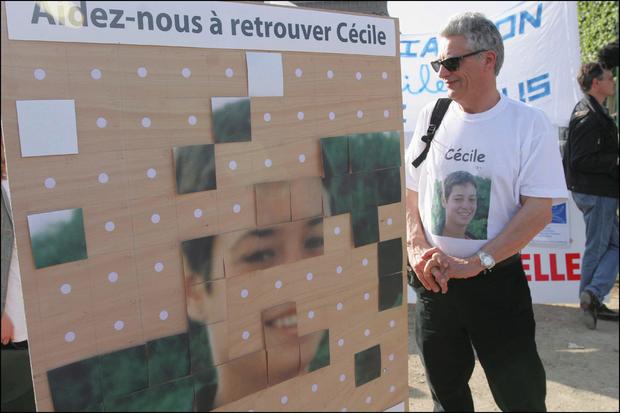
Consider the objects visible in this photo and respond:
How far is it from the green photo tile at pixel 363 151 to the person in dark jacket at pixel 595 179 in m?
3.08

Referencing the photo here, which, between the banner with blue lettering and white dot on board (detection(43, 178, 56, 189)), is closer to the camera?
white dot on board (detection(43, 178, 56, 189))

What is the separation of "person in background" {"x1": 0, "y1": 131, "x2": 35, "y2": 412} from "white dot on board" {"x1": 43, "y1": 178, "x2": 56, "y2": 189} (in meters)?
0.82

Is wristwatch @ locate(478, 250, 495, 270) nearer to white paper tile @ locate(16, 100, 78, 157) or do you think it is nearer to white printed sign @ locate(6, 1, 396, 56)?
white printed sign @ locate(6, 1, 396, 56)

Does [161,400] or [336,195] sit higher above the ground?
[336,195]

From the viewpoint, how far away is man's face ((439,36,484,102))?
1825 millimetres

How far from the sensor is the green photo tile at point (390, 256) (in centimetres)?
137

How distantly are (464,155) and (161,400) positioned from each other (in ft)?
3.93

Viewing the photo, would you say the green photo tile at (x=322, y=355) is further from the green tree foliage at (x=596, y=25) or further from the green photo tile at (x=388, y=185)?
the green tree foliage at (x=596, y=25)

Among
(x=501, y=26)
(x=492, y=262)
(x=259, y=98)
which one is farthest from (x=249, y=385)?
(x=501, y=26)

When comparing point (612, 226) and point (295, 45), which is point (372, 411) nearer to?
point (295, 45)

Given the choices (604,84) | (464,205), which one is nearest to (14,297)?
(464,205)

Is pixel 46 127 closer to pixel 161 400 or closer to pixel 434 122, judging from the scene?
pixel 161 400

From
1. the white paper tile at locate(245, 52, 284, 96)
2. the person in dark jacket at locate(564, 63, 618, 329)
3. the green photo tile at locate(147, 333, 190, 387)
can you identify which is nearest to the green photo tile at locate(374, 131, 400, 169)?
the white paper tile at locate(245, 52, 284, 96)

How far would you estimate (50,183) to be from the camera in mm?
923
